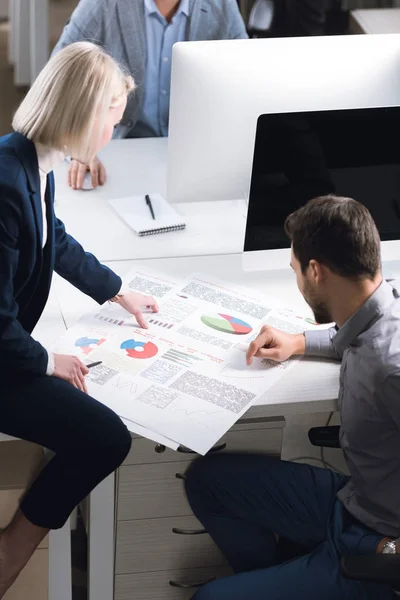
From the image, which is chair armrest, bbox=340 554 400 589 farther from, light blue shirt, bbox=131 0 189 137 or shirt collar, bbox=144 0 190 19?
shirt collar, bbox=144 0 190 19

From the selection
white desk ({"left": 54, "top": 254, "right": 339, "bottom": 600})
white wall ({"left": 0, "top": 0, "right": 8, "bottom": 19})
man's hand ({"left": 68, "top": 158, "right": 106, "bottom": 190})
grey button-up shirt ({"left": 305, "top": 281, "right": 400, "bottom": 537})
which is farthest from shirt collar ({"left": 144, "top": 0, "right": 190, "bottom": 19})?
white wall ({"left": 0, "top": 0, "right": 8, "bottom": 19})

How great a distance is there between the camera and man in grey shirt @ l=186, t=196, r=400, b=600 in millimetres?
A: 1796

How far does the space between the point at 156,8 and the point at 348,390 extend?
155cm

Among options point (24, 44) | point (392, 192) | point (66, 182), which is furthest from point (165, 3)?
point (24, 44)

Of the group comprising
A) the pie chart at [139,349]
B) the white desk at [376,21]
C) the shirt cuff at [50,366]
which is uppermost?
the white desk at [376,21]

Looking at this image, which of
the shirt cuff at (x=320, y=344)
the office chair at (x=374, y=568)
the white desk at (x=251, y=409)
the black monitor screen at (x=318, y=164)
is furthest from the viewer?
the black monitor screen at (x=318, y=164)

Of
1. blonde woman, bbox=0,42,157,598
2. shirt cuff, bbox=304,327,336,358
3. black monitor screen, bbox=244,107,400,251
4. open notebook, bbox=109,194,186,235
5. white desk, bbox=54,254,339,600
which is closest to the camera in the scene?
blonde woman, bbox=0,42,157,598

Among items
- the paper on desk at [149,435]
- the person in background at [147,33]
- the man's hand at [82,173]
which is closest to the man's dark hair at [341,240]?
the paper on desk at [149,435]

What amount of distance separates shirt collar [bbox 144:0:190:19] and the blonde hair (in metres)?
1.14

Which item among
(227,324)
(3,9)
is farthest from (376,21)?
(3,9)

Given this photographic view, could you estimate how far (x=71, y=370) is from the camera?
182 cm

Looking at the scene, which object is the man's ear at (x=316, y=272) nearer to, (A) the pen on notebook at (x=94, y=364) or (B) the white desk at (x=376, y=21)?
(A) the pen on notebook at (x=94, y=364)

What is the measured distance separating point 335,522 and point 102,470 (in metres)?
0.48

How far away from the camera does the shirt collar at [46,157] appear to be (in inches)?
71.4
